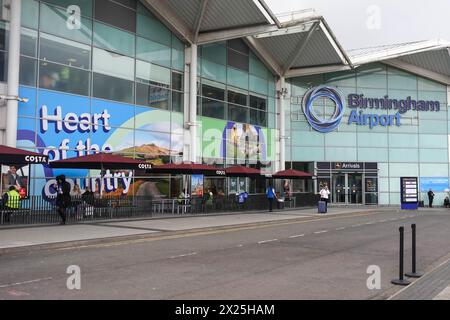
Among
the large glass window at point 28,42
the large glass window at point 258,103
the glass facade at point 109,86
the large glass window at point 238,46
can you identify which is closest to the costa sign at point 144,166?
the glass facade at point 109,86

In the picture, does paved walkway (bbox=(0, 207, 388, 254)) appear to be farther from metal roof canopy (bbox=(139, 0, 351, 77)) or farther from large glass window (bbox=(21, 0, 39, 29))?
metal roof canopy (bbox=(139, 0, 351, 77))

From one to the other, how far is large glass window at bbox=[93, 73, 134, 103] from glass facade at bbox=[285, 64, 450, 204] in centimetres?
1823

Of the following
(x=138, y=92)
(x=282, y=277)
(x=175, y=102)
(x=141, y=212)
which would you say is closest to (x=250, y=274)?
(x=282, y=277)

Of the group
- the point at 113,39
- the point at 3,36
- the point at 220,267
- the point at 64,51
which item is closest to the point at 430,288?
the point at 220,267

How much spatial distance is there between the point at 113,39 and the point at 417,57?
2632cm

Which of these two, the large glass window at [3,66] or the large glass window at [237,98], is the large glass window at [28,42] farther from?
the large glass window at [237,98]

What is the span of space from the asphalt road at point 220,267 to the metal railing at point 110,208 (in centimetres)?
644

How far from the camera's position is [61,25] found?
24.3m

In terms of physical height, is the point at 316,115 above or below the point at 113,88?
above

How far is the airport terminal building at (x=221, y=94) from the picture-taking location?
2344 centimetres

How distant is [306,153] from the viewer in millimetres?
42906

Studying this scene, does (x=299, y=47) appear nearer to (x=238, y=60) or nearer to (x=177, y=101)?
(x=238, y=60)

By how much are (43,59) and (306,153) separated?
25.0 meters
